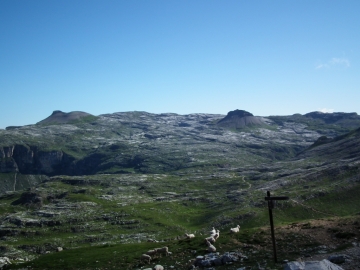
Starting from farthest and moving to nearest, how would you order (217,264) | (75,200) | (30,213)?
1. (75,200)
2. (30,213)
3. (217,264)

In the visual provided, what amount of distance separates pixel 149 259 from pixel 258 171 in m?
166

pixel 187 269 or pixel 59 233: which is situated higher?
pixel 187 269

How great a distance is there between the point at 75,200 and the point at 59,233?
37.2 m

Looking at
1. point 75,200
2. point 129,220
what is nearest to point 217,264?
point 129,220

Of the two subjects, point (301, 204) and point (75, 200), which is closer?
point (301, 204)

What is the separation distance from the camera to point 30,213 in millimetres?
109062

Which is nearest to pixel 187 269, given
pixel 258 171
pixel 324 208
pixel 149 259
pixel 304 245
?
pixel 149 259

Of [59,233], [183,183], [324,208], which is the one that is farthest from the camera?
[183,183]

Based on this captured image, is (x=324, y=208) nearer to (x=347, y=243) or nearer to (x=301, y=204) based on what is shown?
(x=301, y=204)

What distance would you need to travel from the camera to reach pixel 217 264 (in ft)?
102

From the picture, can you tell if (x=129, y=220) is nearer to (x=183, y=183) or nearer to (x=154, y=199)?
(x=154, y=199)

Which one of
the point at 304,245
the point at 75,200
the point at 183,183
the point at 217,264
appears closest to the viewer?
the point at 217,264

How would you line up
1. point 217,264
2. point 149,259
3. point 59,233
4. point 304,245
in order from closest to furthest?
point 217,264 < point 304,245 < point 149,259 < point 59,233

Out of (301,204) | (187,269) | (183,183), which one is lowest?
(183,183)
